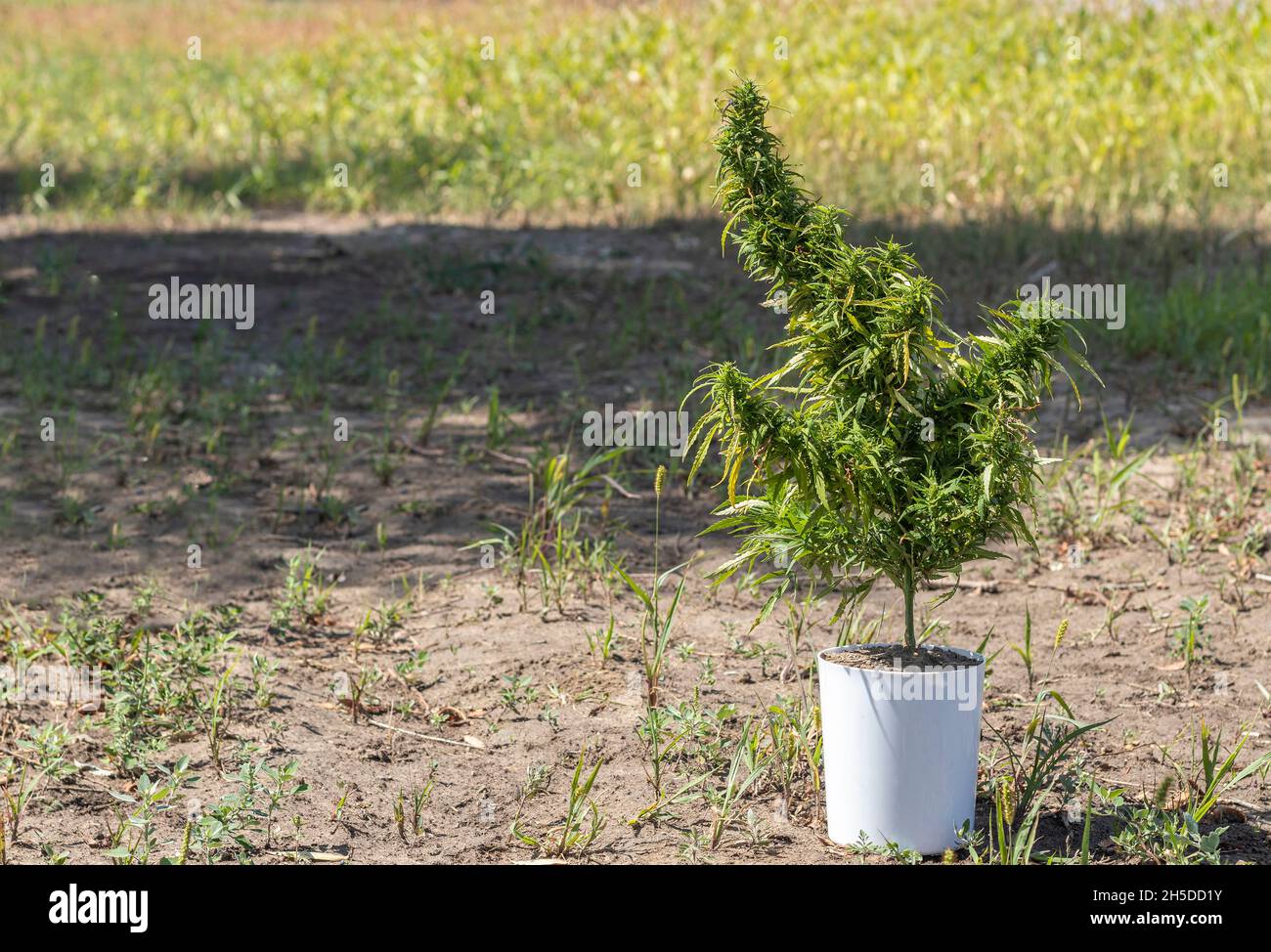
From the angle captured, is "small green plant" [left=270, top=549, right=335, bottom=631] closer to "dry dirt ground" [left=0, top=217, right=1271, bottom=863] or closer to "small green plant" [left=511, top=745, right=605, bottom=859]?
"dry dirt ground" [left=0, top=217, right=1271, bottom=863]

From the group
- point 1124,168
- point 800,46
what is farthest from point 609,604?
point 800,46

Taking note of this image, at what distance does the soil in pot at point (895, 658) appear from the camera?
9.70 feet

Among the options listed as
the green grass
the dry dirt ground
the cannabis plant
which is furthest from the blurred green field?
the cannabis plant

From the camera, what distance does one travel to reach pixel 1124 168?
10094mm

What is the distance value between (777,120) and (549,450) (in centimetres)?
658

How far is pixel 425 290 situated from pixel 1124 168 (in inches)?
211

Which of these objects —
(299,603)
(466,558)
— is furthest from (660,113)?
(299,603)

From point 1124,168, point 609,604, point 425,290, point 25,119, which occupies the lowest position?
point 609,604

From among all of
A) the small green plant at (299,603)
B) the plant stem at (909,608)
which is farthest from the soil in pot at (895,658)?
the small green plant at (299,603)

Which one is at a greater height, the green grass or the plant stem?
the green grass

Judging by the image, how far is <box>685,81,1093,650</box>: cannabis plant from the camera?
2881mm

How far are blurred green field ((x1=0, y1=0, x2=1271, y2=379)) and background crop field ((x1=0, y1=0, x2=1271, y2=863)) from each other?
57 millimetres

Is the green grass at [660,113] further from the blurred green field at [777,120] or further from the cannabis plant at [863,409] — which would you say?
the cannabis plant at [863,409]
